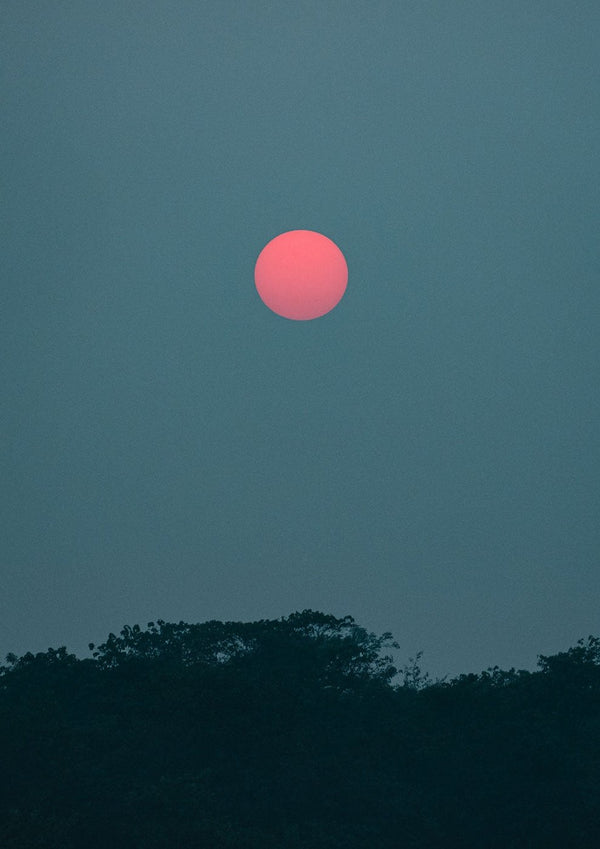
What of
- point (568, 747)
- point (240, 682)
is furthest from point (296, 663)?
point (568, 747)

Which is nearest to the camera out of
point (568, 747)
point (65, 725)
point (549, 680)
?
point (65, 725)

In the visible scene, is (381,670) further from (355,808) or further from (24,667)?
(24,667)

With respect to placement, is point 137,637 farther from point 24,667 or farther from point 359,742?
point 359,742

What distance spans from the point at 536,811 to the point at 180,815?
933 cm

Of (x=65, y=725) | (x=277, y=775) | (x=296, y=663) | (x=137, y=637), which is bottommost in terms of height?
(x=277, y=775)

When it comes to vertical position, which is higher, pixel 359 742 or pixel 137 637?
pixel 137 637

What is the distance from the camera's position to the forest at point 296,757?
24.2 m

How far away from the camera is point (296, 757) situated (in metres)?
27.3

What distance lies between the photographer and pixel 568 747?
28.6 meters

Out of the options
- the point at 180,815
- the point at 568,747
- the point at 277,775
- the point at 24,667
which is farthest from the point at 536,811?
the point at 24,667

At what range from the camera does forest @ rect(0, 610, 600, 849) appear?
951 inches

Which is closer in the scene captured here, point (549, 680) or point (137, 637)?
point (549, 680)

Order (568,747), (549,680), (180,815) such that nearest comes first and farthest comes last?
(180,815)
(568,747)
(549,680)

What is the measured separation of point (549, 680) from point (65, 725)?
44.3ft
